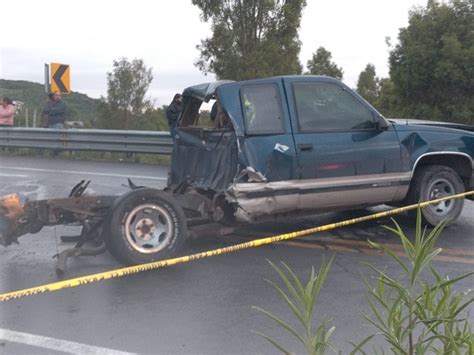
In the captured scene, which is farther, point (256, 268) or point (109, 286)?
point (256, 268)

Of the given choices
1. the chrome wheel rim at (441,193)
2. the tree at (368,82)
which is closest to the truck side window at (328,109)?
the chrome wheel rim at (441,193)

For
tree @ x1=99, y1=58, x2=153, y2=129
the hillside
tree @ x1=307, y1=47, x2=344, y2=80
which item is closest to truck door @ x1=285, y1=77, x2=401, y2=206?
the hillside

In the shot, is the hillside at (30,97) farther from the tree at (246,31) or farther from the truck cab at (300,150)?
the truck cab at (300,150)

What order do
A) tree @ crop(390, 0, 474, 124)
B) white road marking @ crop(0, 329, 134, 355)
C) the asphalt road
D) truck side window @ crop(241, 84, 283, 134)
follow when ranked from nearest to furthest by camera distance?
white road marking @ crop(0, 329, 134, 355) < the asphalt road < truck side window @ crop(241, 84, 283, 134) < tree @ crop(390, 0, 474, 124)

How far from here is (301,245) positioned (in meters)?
6.66

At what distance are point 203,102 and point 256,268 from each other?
2169 millimetres

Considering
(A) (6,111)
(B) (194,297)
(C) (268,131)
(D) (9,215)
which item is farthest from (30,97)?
(B) (194,297)

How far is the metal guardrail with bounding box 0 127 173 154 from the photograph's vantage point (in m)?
14.1

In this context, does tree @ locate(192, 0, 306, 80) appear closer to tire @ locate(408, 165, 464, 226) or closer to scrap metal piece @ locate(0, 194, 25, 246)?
tire @ locate(408, 165, 464, 226)

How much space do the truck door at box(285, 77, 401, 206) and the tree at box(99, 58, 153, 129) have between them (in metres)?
26.4

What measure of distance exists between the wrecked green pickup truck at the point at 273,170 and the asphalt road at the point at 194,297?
373 millimetres

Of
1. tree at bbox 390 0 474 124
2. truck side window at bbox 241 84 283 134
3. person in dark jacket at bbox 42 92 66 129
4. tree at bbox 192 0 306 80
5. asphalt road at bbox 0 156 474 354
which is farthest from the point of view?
tree at bbox 390 0 474 124

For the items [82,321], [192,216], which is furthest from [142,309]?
[192,216]

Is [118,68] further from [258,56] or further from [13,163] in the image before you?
[13,163]
